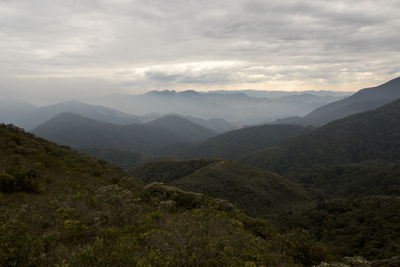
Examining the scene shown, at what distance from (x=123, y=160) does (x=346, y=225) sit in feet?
567

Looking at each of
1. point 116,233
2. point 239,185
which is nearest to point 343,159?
point 239,185

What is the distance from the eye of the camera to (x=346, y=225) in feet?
126

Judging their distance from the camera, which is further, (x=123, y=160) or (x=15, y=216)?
(x=123, y=160)

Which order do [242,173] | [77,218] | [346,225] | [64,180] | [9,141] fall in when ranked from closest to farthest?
[77,218] < [64,180] < [9,141] < [346,225] < [242,173]

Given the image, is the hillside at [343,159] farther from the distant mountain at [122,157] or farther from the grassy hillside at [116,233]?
the grassy hillside at [116,233]

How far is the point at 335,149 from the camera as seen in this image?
563 feet

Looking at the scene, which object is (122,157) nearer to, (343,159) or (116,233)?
(343,159)

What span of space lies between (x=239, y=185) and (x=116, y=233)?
6669 centimetres

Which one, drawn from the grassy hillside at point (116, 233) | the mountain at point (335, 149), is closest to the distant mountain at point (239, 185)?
the grassy hillside at point (116, 233)

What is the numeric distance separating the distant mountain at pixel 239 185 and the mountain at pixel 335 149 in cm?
7066

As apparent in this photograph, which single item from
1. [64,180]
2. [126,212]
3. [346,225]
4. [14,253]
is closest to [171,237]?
[126,212]

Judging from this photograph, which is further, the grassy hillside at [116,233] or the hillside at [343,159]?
the hillside at [343,159]

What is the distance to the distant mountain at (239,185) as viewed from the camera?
61.1 m

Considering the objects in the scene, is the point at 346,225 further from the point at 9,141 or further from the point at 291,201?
the point at 9,141
